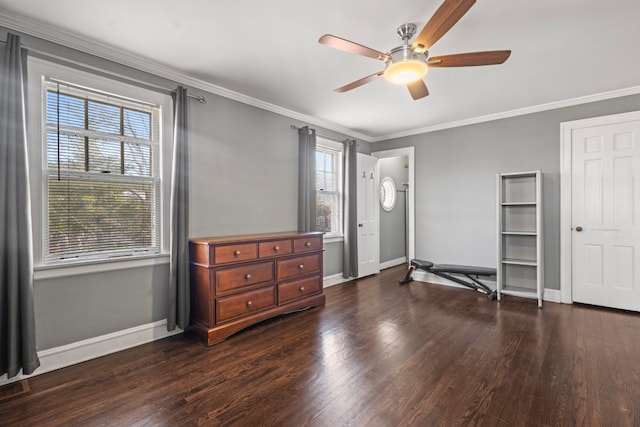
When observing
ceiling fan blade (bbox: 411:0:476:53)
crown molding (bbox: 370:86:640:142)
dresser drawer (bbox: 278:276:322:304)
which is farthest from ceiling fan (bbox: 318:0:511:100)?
crown molding (bbox: 370:86:640:142)

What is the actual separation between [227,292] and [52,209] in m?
1.52

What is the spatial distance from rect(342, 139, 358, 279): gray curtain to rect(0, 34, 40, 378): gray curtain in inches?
147

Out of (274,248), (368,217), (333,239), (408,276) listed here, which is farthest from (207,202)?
(408,276)

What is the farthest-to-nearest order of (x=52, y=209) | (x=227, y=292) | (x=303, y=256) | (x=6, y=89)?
(x=303, y=256) < (x=227, y=292) < (x=52, y=209) < (x=6, y=89)

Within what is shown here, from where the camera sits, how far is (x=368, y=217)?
17.7ft

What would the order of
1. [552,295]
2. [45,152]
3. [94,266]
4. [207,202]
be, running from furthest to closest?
1. [552,295]
2. [207,202]
3. [94,266]
4. [45,152]

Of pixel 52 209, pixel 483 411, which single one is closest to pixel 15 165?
pixel 52 209

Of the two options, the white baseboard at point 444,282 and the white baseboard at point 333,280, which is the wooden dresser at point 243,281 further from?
the white baseboard at point 444,282

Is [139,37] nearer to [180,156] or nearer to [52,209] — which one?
[180,156]

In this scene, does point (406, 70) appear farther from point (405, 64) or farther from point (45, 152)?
point (45, 152)

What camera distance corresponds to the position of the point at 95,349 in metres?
2.51

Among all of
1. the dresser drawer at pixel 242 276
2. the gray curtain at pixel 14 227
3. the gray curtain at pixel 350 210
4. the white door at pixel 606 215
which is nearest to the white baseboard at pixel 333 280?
the gray curtain at pixel 350 210

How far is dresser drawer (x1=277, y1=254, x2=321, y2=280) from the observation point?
3.37 meters

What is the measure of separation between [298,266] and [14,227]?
2407 millimetres
